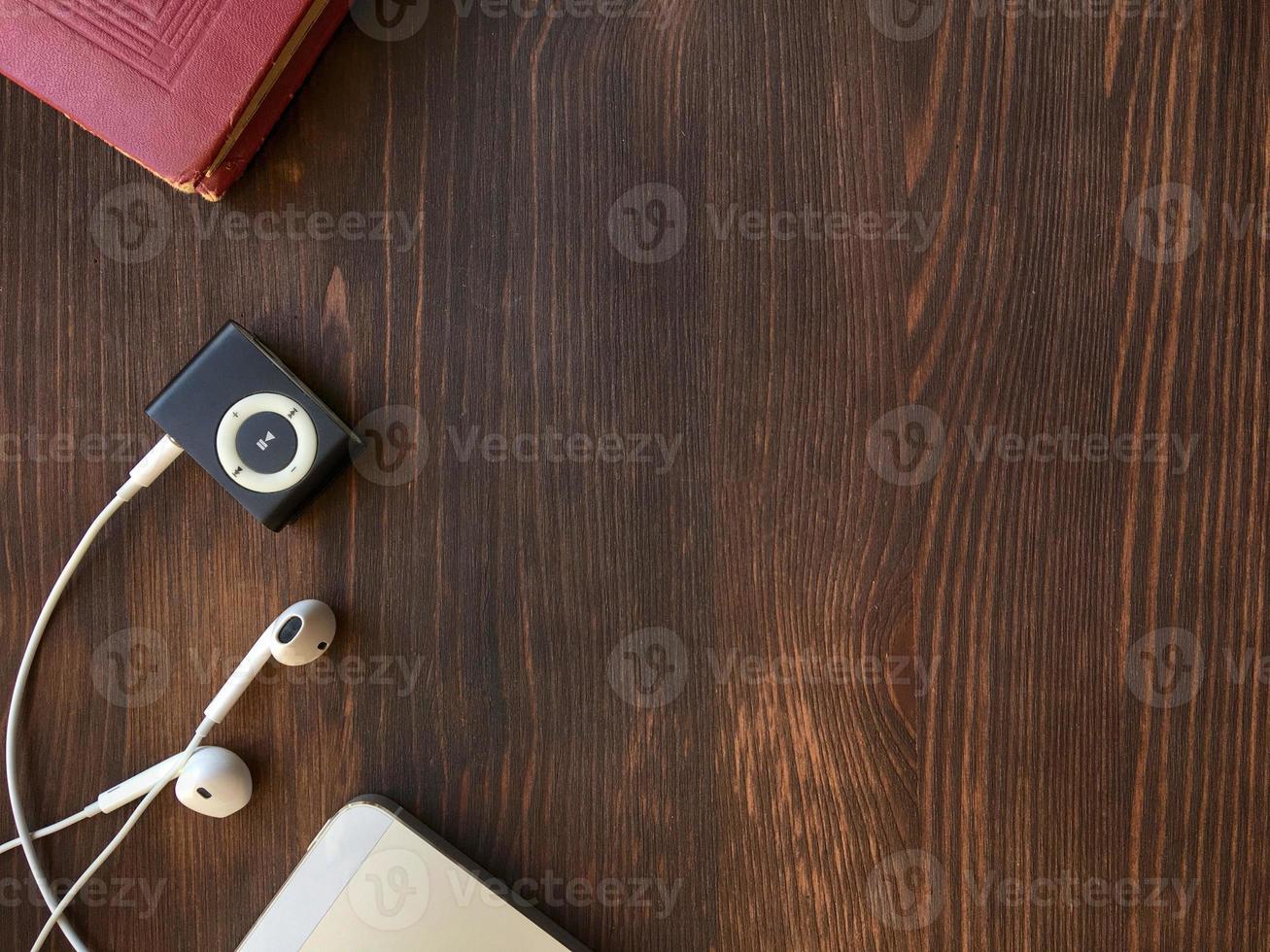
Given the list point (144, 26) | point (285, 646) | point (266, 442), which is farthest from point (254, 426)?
point (144, 26)

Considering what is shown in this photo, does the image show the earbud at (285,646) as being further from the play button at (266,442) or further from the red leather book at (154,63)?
the red leather book at (154,63)

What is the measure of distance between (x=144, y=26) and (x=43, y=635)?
17.0 inches

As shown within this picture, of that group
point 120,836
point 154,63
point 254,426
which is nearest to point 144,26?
point 154,63

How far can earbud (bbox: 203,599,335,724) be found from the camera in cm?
61

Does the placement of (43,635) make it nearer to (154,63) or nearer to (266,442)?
(266,442)

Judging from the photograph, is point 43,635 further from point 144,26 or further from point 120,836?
point 144,26

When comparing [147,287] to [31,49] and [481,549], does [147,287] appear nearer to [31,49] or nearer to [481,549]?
[31,49]

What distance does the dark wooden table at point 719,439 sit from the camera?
646 mm

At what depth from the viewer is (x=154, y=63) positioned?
1.91 ft

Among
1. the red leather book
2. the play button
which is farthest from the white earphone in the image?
the red leather book

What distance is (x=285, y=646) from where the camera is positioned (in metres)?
0.61

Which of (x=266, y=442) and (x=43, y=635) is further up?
(x=266, y=442)

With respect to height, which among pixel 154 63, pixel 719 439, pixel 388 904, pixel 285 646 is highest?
pixel 154 63

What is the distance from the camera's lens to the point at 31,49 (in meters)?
0.58
